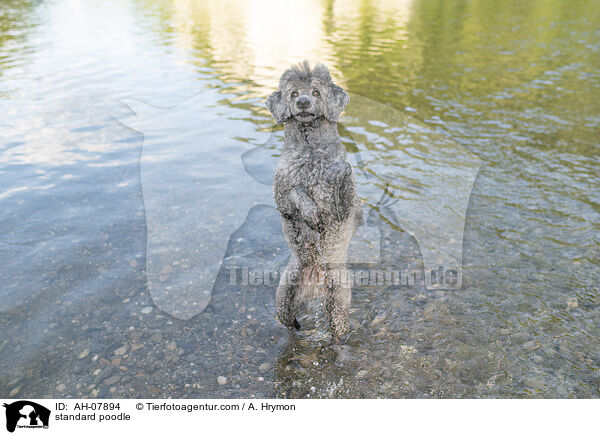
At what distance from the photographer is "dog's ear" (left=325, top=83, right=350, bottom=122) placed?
436cm

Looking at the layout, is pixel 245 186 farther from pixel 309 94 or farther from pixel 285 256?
pixel 309 94

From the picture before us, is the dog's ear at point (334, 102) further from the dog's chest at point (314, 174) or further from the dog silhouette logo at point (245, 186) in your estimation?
the dog silhouette logo at point (245, 186)

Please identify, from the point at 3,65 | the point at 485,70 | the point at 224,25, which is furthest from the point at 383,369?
the point at 224,25

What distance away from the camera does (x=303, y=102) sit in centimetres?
413

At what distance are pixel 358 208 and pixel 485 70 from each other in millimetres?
15715

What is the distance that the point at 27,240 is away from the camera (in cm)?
785

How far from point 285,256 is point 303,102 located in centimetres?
384

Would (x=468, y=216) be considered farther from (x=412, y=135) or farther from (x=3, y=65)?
(x=3, y=65)

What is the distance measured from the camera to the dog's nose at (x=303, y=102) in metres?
4.13

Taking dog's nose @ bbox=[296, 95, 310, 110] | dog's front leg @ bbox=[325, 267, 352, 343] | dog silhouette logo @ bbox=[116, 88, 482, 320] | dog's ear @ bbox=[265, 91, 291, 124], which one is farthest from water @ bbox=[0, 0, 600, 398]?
dog's nose @ bbox=[296, 95, 310, 110]
